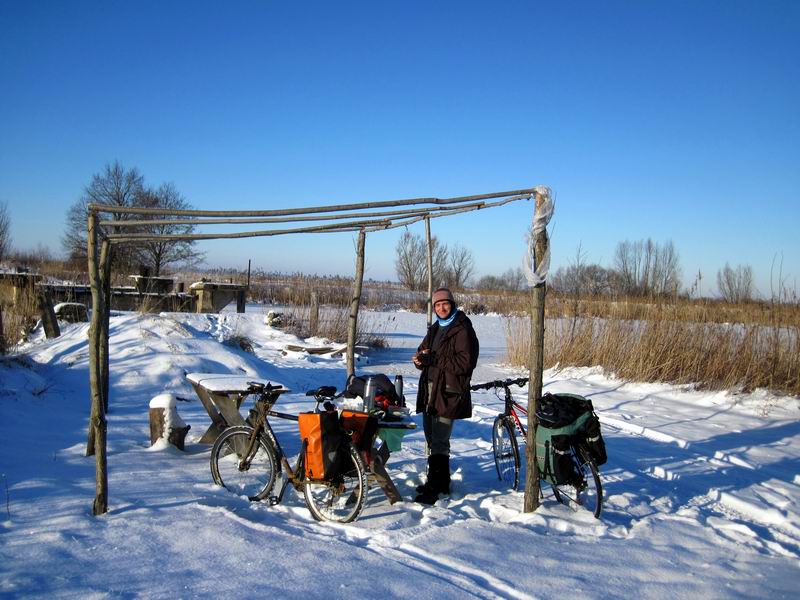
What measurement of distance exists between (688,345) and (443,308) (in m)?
7.43

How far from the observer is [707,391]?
10023 millimetres

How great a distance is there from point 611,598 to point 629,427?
5020 mm

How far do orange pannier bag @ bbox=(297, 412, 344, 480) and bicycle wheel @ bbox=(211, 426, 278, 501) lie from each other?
1.59ft

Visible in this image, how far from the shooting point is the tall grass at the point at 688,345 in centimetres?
977

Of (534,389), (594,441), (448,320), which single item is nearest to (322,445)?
(448,320)

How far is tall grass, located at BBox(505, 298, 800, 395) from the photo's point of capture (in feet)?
32.1

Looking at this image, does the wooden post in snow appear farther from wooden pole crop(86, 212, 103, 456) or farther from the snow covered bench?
the snow covered bench

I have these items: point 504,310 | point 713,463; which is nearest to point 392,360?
point 713,463

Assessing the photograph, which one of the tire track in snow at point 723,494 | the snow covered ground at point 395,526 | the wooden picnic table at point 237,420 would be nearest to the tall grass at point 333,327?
the snow covered ground at point 395,526

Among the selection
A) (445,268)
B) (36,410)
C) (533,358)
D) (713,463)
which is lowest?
(713,463)

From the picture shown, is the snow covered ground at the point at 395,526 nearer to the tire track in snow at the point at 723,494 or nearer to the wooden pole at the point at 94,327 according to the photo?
the tire track in snow at the point at 723,494

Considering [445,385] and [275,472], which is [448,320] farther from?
[275,472]

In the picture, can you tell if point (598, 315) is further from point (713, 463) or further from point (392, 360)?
point (713, 463)

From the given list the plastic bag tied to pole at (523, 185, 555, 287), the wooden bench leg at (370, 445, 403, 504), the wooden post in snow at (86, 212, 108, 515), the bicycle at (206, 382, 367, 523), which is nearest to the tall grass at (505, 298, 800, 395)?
the plastic bag tied to pole at (523, 185, 555, 287)
